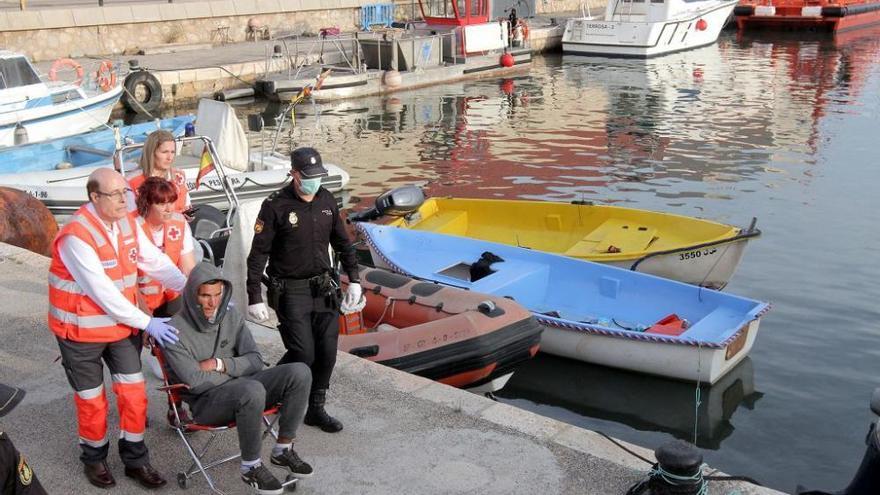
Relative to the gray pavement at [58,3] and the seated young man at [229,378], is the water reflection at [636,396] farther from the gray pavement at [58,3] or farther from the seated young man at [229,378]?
the gray pavement at [58,3]

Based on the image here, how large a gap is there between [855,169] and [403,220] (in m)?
10.5

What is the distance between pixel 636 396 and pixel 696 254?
7.47 ft

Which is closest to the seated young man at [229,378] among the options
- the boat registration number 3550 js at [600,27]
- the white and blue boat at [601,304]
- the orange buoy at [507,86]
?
the white and blue boat at [601,304]

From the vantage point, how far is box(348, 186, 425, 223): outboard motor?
43.4 feet

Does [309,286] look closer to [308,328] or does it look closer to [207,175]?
[308,328]

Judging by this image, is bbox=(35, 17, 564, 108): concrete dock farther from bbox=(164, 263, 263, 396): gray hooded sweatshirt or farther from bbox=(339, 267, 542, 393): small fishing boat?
bbox=(164, 263, 263, 396): gray hooded sweatshirt

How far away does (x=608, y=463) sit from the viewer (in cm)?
560

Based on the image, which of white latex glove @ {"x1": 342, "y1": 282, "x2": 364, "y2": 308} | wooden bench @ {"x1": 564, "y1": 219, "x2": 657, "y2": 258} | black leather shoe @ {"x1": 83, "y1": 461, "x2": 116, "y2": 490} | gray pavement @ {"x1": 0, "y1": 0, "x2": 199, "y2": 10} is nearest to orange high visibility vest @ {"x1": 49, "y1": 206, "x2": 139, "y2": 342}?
black leather shoe @ {"x1": 83, "y1": 461, "x2": 116, "y2": 490}

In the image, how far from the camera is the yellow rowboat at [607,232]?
36.9 ft

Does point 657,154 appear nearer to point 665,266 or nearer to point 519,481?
point 665,266

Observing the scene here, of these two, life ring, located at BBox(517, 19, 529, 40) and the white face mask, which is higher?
the white face mask

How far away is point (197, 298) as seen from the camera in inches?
199

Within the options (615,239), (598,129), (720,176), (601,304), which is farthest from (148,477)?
(598,129)

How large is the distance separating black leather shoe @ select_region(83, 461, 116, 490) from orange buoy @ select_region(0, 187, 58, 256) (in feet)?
18.6
